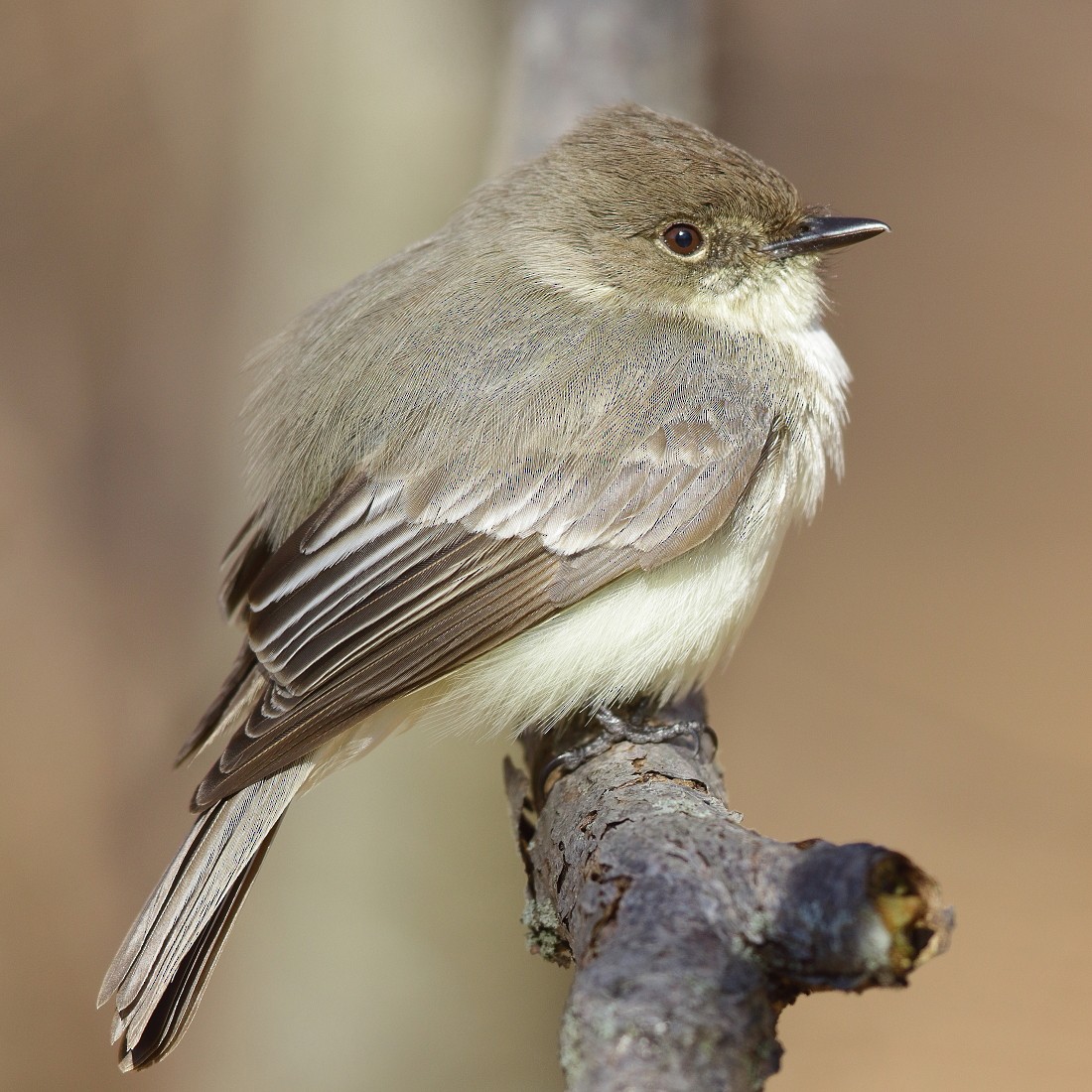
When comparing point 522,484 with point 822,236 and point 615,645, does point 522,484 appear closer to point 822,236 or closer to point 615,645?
point 615,645

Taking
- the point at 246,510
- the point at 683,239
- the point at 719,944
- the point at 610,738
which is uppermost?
the point at 683,239

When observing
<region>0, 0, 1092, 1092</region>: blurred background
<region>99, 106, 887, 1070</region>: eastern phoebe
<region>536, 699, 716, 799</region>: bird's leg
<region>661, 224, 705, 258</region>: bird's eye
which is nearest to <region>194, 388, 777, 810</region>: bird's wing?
<region>99, 106, 887, 1070</region>: eastern phoebe

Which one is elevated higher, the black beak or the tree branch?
the black beak

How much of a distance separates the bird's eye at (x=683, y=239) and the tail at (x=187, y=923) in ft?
4.91

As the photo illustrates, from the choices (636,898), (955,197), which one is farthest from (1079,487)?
(636,898)

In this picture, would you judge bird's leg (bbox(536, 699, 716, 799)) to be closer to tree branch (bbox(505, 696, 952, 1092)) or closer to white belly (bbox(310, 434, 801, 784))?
white belly (bbox(310, 434, 801, 784))

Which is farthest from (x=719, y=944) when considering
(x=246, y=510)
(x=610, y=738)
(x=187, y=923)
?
(x=246, y=510)

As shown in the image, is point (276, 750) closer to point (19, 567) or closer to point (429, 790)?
point (429, 790)

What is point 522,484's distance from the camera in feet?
8.04

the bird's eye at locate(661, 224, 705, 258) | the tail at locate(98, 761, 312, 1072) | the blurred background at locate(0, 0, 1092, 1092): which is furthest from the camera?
the blurred background at locate(0, 0, 1092, 1092)

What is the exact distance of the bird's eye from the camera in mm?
2838

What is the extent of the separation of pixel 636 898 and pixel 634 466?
116 cm

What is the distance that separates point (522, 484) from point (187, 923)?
3.66ft

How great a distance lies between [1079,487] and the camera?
17.8 feet
